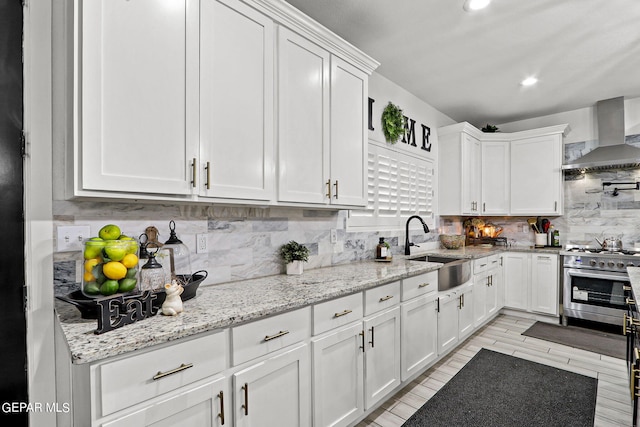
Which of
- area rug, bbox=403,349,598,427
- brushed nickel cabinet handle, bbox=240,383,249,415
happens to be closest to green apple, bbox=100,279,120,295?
brushed nickel cabinet handle, bbox=240,383,249,415

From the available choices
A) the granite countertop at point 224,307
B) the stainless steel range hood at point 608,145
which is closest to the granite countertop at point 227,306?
the granite countertop at point 224,307

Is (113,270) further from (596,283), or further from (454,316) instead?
(596,283)

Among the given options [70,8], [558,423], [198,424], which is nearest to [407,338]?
[558,423]

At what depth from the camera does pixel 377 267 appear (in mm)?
2613

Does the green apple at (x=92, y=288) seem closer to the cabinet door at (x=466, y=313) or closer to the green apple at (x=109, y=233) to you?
the green apple at (x=109, y=233)

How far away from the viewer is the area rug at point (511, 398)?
213 cm

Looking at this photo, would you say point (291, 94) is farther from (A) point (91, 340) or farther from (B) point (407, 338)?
(B) point (407, 338)

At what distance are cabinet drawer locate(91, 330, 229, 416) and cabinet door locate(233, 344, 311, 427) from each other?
0.51ft

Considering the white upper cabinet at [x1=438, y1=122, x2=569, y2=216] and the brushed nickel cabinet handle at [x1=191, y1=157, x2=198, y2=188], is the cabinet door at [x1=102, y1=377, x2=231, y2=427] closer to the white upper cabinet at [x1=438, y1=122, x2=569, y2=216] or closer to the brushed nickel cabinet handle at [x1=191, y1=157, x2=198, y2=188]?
the brushed nickel cabinet handle at [x1=191, y1=157, x2=198, y2=188]

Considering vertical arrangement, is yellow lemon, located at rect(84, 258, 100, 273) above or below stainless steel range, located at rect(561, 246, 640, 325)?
above

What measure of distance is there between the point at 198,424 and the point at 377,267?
5.56ft

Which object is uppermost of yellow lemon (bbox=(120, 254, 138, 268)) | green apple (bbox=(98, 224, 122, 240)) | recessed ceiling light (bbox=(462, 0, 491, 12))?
recessed ceiling light (bbox=(462, 0, 491, 12))

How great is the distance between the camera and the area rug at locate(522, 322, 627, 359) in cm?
321

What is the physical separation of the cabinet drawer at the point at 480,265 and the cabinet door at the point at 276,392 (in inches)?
100
